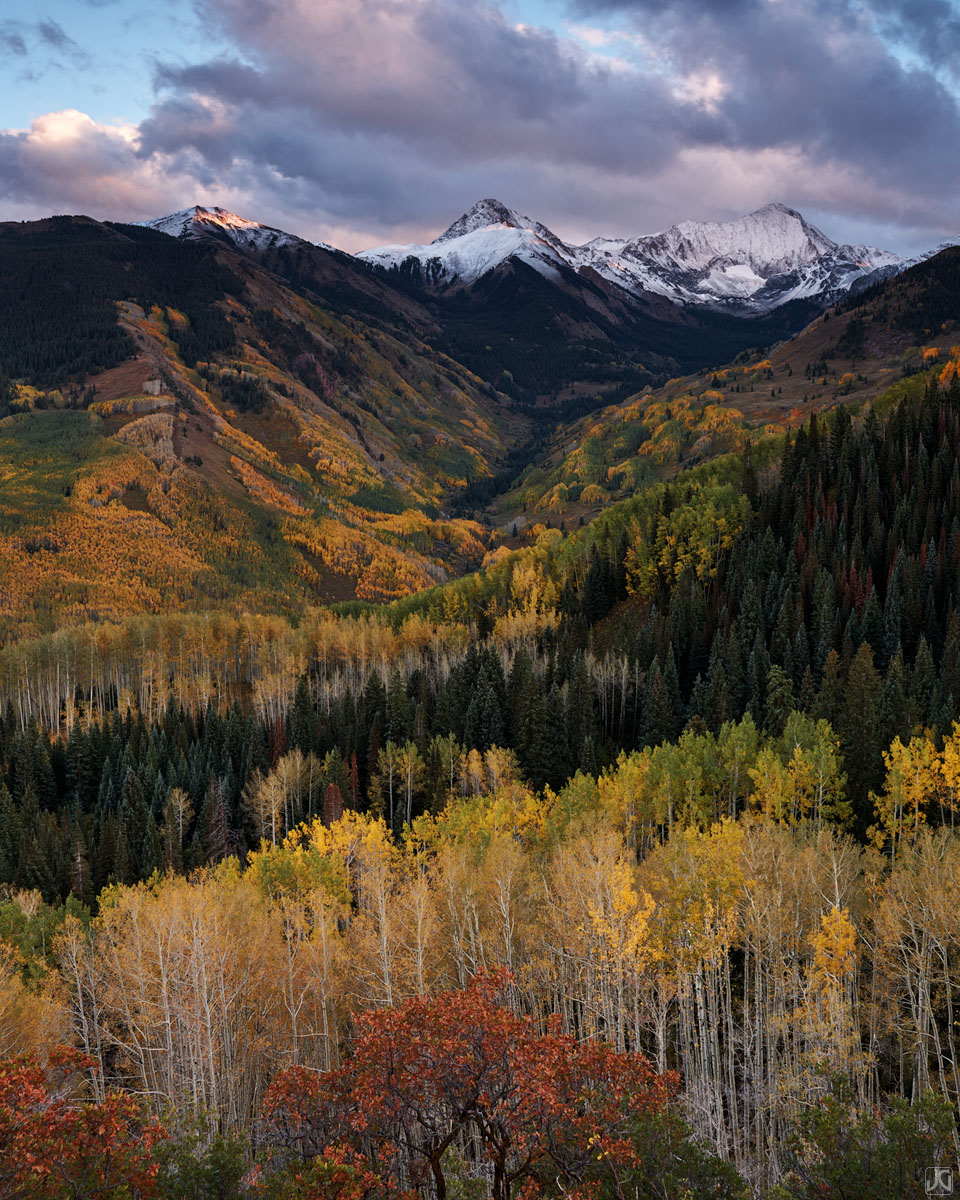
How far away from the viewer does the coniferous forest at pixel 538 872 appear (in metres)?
25.1

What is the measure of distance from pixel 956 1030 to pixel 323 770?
297ft

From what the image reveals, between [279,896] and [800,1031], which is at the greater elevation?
[800,1031]

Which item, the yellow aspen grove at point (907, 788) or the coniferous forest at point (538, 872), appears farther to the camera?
the yellow aspen grove at point (907, 788)

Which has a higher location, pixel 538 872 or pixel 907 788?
pixel 907 788

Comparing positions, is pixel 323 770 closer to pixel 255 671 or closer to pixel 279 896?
pixel 279 896

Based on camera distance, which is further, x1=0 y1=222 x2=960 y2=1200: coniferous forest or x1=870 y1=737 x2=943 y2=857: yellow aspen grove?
x1=870 y1=737 x2=943 y2=857: yellow aspen grove

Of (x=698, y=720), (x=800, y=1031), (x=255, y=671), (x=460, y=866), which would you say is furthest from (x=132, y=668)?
(x=800, y=1031)

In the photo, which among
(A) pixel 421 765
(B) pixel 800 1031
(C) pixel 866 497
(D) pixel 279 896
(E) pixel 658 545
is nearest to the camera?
(B) pixel 800 1031

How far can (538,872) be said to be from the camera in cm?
5975

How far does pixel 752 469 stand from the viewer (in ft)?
534

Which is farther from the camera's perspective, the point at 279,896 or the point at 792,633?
the point at 792,633

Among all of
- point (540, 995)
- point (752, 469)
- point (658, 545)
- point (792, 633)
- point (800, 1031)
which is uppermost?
point (752, 469)

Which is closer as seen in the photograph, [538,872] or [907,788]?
[538,872]

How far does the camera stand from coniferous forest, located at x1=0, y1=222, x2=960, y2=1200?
2508cm
